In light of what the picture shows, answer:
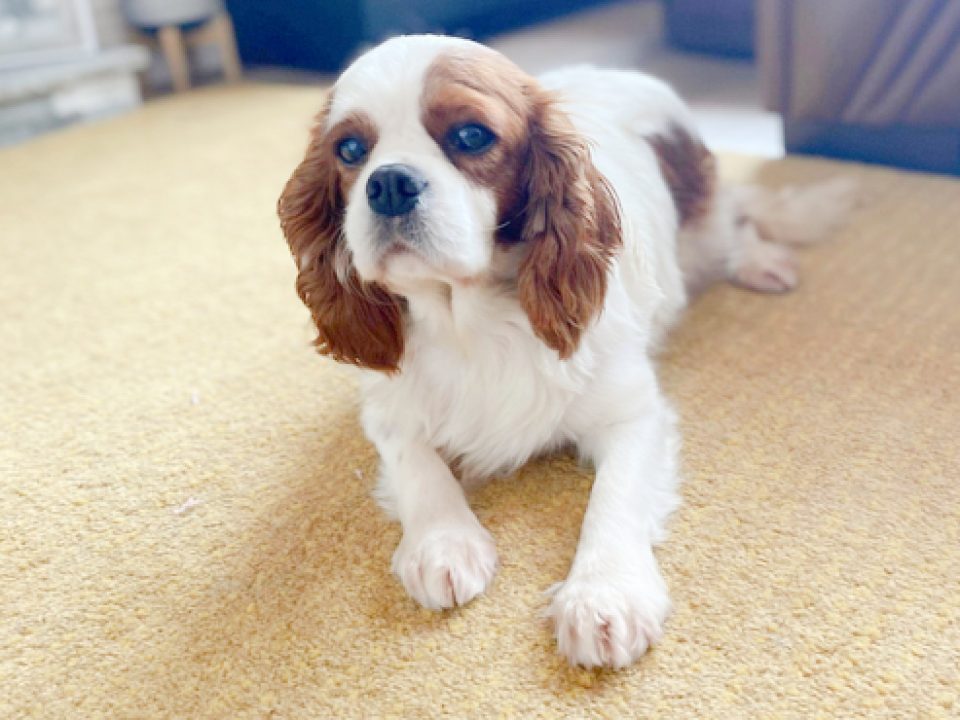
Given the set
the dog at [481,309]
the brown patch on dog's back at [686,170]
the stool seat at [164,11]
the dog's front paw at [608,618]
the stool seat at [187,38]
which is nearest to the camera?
the dog's front paw at [608,618]

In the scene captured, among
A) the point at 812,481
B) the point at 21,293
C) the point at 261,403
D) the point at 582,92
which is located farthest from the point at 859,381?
the point at 21,293

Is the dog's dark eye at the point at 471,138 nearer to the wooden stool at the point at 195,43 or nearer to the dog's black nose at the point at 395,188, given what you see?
the dog's black nose at the point at 395,188

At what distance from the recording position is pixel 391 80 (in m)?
1.29

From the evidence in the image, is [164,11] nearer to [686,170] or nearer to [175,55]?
[175,55]

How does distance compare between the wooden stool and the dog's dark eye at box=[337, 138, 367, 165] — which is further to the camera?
the wooden stool

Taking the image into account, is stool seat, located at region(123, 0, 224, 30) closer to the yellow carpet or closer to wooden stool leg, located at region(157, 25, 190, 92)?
wooden stool leg, located at region(157, 25, 190, 92)

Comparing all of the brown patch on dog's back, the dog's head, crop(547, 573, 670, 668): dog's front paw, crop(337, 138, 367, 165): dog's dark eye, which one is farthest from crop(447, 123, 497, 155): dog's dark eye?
the brown patch on dog's back

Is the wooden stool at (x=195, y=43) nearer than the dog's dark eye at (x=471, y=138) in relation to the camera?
No

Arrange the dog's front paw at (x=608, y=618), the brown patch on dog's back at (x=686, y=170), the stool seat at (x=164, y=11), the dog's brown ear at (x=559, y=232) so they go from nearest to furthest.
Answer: the dog's front paw at (x=608, y=618)
the dog's brown ear at (x=559, y=232)
the brown patch on dog's back at (x=686, y=170)
the stool seat at (x=164, y=11)

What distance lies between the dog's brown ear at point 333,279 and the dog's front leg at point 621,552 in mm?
378

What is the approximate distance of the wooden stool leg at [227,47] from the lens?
5218 millimetres

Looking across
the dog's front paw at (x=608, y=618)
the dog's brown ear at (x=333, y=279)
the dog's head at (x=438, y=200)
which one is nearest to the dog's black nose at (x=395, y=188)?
the dog's head at (x=438, y=200)

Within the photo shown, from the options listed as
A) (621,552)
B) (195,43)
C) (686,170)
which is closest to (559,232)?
(621,552)

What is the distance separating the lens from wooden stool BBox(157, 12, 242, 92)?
516cm
